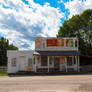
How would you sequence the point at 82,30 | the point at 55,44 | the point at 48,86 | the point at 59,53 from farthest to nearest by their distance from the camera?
the point at 82,30 < the point at 55,44 < the point at 59,53 < the point at 48,86

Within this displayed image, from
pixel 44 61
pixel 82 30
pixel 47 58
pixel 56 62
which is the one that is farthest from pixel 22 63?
pixel 82 30

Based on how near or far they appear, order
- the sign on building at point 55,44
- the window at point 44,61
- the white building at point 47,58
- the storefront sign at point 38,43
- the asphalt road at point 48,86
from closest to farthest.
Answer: the asphalt road at point 48,86 < the white building at point 47,58 < the window at point 44,61 < the sign on building at point 55,44 < the storefront sign at point 38,43

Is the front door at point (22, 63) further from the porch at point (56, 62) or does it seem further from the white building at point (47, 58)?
the porch at point (56, 62)

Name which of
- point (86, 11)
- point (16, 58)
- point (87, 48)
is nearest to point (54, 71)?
point (16, 58)

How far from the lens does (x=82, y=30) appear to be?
40031mm

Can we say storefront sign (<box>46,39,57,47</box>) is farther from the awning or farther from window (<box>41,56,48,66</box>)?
window (<box>41,56,48,66</box>)

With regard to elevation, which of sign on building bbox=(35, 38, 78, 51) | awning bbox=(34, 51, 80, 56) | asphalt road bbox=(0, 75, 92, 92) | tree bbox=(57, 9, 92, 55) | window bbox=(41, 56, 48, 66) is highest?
tree bbox=(57, 9, 92, 55)

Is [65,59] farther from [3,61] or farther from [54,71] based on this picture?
[3,61]

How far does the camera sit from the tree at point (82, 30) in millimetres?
39281

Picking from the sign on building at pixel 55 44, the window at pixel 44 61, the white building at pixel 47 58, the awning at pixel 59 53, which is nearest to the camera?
the awning at pixel 59 53

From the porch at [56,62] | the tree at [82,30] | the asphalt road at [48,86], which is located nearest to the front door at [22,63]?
the porch at [56,62]

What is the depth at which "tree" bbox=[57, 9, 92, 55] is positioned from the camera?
39281 millimetres

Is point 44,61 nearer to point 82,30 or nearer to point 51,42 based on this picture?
point 51,42

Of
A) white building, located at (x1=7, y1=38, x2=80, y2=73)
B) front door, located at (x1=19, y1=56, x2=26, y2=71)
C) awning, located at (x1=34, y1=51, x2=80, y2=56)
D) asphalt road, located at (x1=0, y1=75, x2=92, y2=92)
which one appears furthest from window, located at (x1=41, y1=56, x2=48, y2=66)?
asphalt road, located at (x1=0, y1=75, x2=92, y2=92)
